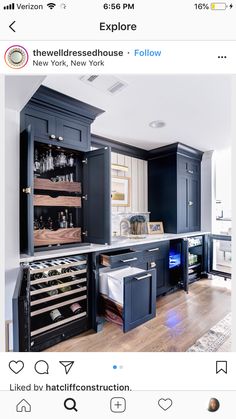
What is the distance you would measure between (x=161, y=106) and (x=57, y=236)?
4.87ft

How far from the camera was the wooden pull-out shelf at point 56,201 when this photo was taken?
1554 millimetres

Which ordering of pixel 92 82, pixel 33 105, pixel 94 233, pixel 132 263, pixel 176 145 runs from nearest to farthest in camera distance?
pixel 92 82 → pixel 33 105 → pixel 94 233 → pixel 132 263 → pixel 176 145

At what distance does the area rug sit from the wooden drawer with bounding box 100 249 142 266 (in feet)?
2.79

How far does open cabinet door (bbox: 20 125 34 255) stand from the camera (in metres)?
1.29
